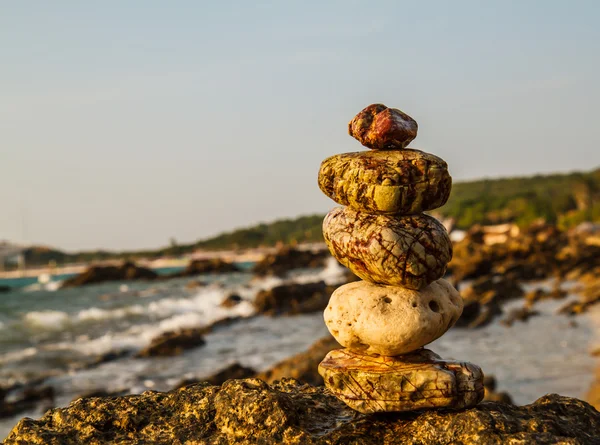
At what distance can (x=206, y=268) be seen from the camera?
321 ft

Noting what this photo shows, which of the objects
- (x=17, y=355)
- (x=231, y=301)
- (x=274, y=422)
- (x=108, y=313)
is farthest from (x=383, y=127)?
(x=108, y=313)

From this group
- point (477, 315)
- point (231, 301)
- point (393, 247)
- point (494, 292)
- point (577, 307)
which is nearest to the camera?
point (393, 247)

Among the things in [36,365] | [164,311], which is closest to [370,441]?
[36,365]

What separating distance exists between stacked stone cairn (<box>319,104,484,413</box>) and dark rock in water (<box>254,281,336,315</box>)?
26773 millimetres

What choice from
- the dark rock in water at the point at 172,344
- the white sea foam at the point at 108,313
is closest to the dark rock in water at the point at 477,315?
the dark rock in water at the point at 172,344

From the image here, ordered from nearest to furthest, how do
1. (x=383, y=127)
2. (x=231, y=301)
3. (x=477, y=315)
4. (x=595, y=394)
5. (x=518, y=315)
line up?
(x=383, y=127), (x=595, y=394), (x=518, y=315), (x=477, y=315), (x=231, y=301)

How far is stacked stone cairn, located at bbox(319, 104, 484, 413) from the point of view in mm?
5496

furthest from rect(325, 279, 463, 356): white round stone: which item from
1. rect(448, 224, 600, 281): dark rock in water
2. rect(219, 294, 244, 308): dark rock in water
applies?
rect(219, 294, 244, 308): dark rock in water

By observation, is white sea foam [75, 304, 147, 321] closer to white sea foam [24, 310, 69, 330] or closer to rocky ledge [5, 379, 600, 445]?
white sea foam [24, 310, 69, 330]

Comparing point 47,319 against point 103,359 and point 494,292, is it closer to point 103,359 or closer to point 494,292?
point 103,359

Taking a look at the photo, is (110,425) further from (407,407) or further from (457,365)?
(457,365)

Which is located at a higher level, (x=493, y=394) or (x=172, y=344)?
(x=493, y=394)

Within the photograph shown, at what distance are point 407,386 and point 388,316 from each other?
572 mm

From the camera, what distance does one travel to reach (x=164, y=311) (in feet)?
141
